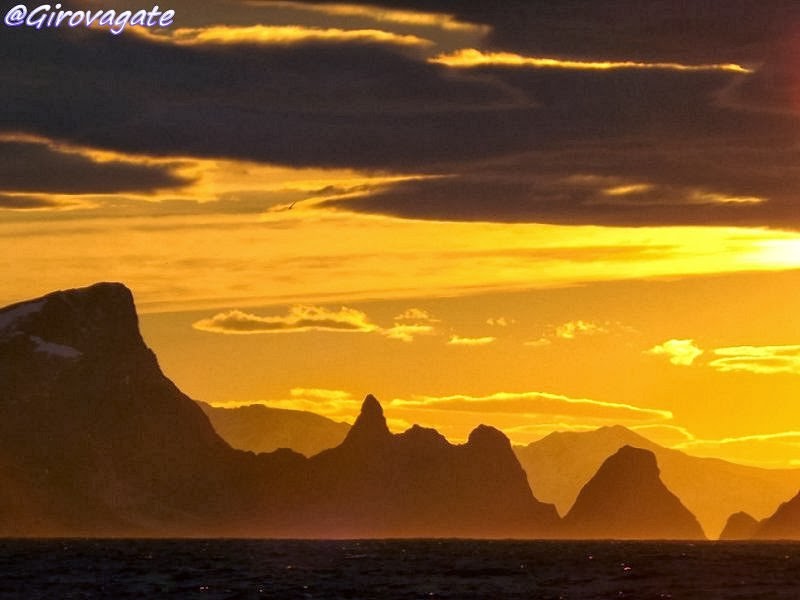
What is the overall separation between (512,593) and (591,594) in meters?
8.32

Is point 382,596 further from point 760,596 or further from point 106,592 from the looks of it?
point 760,596

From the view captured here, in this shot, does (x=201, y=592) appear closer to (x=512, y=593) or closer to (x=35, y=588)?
(x=35, y=588)

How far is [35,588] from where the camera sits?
619 ft

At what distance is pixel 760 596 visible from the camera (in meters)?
192

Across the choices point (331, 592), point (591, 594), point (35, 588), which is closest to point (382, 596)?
point (331, 592)

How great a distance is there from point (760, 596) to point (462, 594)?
29.6 metres

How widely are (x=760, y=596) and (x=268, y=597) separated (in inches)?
1957

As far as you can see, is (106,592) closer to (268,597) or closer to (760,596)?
(268,597)

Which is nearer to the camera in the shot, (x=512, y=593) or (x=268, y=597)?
(x=268, y=597)

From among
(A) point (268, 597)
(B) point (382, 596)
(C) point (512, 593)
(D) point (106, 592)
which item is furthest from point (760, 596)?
(D) point (106, 592)

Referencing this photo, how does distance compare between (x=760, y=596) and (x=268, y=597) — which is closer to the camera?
(x=268, y=597)

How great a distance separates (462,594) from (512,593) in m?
5.60

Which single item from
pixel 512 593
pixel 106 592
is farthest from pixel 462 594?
pixel 106 592

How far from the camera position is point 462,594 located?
192625 mm
